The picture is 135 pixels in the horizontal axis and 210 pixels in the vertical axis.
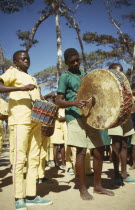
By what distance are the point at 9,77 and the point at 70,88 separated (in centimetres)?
99

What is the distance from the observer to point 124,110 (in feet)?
9.11

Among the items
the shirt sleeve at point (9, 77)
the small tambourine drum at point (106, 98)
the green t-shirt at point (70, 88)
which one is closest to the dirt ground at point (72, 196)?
the small tambourine drum at point (106, 98)

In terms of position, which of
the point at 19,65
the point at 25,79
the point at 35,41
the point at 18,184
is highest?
the point at 35,41

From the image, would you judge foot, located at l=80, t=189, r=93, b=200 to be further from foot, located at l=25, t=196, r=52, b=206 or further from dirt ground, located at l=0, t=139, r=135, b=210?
foot, located at l=25, t=196, r=52, b=206

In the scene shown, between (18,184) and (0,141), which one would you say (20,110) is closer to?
(18,184)

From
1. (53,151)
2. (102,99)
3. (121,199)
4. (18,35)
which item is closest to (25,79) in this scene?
(102,99)

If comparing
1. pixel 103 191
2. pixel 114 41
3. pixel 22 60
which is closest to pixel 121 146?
pixel 103 191

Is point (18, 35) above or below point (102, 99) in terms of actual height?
above

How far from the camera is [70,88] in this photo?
3.51 metres

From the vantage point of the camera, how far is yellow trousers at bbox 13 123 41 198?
2.89 metres

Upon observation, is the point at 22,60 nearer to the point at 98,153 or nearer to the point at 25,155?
the point at 25,155

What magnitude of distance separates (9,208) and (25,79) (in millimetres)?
1800

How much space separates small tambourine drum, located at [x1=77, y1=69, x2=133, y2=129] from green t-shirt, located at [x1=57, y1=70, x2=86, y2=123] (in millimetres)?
159

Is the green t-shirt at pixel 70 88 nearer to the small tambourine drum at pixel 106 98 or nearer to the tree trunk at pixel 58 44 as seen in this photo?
the small tambourine drum at pixel 106 98
